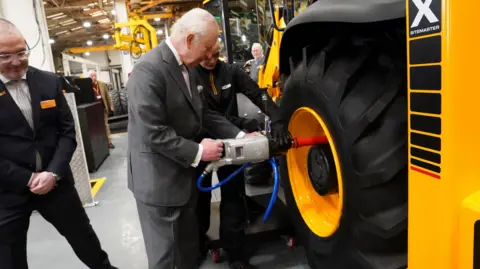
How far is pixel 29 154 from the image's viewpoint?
2.19m

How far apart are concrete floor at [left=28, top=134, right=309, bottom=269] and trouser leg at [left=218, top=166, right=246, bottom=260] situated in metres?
0.23

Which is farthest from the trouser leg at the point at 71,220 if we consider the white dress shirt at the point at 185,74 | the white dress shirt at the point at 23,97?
the white dress shirt at the point at 185,74

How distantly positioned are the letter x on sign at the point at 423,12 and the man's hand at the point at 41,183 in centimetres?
212

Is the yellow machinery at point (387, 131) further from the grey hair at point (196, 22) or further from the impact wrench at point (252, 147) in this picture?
the grey hair at point (196, 22)

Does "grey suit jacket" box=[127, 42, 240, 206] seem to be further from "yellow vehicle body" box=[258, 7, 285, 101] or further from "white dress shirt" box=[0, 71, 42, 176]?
"yellow vehicle body" box=[258, 7, 285, 101]

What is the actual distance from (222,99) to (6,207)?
1702 millimetres

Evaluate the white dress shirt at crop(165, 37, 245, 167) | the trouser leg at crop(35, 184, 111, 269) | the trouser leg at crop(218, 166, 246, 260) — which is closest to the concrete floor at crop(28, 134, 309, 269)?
the trouser leg at crop(218, 166, 246, 260)

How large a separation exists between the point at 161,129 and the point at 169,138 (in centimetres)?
6

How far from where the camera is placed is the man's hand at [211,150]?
1.88 metres

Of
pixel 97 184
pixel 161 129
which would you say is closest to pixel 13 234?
pixel 161 129

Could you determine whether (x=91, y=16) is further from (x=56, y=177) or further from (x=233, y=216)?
(x=233, y=216)

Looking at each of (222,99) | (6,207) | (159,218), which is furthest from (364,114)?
(6,207)

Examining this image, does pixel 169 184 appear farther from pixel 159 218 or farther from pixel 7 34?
pixel 7 34

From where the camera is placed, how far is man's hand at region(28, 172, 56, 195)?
2.11 metres
